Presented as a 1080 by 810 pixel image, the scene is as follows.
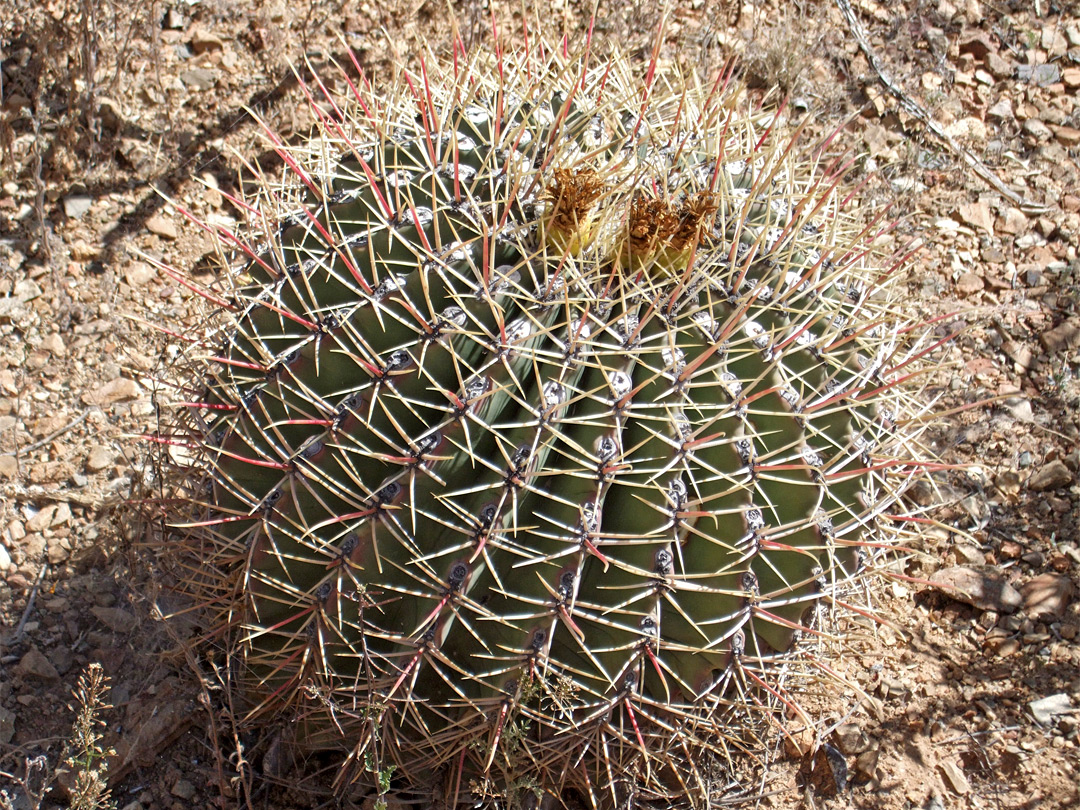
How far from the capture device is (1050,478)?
3.74 meters

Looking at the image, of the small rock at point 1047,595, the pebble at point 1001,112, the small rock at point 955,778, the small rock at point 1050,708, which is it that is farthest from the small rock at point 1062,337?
the small rock at point 955,778

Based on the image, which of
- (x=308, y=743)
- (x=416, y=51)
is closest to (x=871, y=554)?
(x=308, y=743)

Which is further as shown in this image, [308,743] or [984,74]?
[984,74]

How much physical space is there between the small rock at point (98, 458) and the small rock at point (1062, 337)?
3.79 metres

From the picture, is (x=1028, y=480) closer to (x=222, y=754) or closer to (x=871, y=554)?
Answer: (x=871, y=554)

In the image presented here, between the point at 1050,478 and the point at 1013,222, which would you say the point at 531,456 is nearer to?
the point at 1050,478

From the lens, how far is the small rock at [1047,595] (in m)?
3.41

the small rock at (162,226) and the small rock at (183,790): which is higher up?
the small rock at (162,226)

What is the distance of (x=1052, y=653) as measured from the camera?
3.29 meters

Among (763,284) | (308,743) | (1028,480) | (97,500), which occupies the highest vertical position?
(763,284)

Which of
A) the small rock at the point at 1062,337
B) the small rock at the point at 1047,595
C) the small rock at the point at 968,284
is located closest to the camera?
the small rock at the point at 1047,595

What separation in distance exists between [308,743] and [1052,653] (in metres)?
2.47

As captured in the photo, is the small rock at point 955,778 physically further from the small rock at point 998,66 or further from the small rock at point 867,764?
the small rock at point 998,66

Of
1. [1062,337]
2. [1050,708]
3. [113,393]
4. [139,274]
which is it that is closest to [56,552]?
[113,393]
